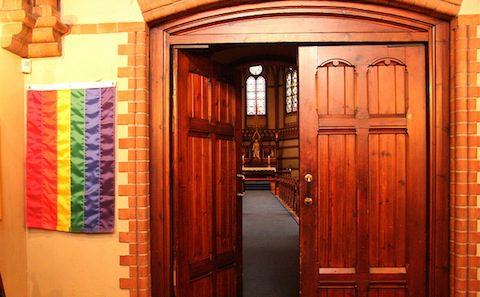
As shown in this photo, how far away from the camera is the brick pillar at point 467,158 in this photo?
2447 millimetres

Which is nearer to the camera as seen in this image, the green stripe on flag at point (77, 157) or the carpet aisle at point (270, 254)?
the green stripe on flag at point (77, 157)

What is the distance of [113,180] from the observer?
8.44ft

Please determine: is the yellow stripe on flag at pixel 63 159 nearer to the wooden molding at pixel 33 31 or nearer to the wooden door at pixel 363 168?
the wooden molding at pixel 33 31

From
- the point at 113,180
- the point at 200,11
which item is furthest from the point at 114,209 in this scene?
the point at 200,11

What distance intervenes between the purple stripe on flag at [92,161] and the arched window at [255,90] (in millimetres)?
14455

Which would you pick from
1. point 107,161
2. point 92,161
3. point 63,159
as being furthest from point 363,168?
point 63,159

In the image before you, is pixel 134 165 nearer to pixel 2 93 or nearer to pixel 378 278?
pixel 2 93

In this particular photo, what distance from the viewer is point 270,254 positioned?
16.5 ft

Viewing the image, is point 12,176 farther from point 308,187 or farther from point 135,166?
point 308,187

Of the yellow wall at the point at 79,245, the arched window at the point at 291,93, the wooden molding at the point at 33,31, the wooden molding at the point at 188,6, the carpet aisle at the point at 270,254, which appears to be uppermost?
the arched window at the point at 291,93

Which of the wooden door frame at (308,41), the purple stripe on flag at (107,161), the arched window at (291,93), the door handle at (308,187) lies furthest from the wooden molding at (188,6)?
the arched window at (291,93)

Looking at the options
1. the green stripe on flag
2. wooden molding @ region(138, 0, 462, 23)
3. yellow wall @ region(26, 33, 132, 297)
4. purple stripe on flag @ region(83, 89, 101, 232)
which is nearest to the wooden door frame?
wooden molding @ region(138, 0, 462, 23)

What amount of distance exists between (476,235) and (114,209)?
8.88ft

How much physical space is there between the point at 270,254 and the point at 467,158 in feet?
10.5
